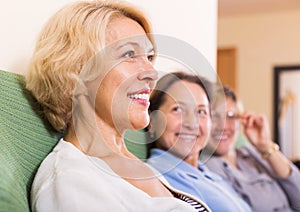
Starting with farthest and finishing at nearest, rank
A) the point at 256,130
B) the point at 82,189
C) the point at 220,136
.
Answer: the point at 256,130 < the point at 220,136 < the point at 82,189

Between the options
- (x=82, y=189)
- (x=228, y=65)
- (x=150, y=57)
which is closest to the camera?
(x=82, y=189)

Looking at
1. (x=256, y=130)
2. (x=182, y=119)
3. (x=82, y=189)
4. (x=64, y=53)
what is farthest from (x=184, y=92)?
(x=256, y=130)

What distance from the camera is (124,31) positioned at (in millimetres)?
975

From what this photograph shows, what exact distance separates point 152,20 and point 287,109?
3382 mm

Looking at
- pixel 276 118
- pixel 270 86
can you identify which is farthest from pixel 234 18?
pixel 276 118

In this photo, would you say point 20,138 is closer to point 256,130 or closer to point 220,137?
point 220,137

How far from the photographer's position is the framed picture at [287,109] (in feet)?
14.7

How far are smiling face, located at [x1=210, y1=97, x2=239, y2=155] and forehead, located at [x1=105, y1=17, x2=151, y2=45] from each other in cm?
→ 82

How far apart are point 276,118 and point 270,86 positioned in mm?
338

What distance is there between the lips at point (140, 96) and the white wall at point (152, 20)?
0.27 m

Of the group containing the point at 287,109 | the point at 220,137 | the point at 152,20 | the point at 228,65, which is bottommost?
the point at 287,109

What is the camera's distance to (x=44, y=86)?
3.11ft

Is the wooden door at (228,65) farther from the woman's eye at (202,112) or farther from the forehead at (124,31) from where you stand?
the forehead at (124,31)

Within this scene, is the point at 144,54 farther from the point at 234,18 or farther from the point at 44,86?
the point at 234,18
